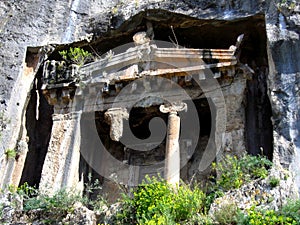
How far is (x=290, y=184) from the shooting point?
334 inches

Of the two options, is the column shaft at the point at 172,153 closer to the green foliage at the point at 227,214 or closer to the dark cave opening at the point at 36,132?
the green foliage at the point at 227,214

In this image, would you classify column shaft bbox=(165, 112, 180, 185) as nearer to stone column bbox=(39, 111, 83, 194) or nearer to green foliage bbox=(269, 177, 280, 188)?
stone column bbox=(39, 111, 83, 194)

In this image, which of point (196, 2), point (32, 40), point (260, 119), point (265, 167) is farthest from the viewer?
point (32, 40)

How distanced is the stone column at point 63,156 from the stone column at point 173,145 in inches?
89.9

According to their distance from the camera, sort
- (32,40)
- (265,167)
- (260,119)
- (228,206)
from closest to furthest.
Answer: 1. (228,206)
2. (265,167)
3. (260,119)
4. (32,40)

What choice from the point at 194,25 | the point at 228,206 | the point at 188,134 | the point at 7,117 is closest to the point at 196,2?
the point at 194,25

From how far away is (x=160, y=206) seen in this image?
8.19m

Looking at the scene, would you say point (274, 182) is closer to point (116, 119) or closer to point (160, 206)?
point (160, 206)

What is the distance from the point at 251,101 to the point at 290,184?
153 inches

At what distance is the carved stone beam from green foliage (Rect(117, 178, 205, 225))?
3168 millimetres

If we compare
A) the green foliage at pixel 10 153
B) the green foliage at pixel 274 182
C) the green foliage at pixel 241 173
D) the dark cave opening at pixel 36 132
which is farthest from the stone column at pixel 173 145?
the dark cave opening at pixel 36 132

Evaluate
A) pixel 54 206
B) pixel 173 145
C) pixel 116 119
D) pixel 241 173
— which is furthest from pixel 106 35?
pixel 241 173

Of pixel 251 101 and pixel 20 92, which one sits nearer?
pixel 251 101

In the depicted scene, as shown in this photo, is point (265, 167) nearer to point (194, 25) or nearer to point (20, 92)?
point (194, 25)
